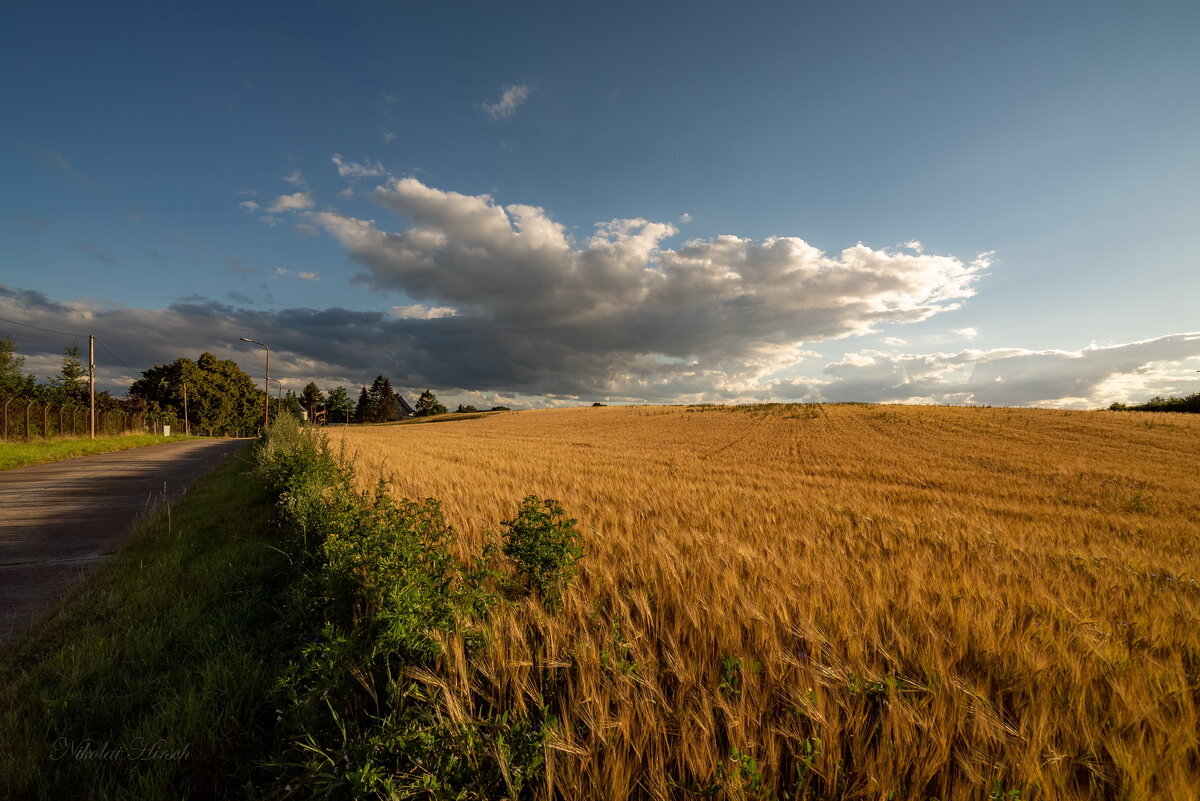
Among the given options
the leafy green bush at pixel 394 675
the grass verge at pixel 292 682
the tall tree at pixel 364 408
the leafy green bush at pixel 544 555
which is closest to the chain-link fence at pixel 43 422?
the grass verge at pixel 292 682

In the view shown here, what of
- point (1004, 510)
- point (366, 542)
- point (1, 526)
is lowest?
point (1004, 510)

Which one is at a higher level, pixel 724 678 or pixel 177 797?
pixel 724 678

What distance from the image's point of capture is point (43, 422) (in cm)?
2661

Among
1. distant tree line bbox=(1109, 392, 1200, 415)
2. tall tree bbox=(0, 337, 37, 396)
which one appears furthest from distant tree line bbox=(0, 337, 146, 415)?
distant tree line bbox=(1109, 392, 1200, 415)

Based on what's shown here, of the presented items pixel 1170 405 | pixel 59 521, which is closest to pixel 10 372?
pixel 59 521

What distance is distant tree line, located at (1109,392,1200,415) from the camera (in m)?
60.2

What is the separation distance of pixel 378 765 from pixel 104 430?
48493 millimetres

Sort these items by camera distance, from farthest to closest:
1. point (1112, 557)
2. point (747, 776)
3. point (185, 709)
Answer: point (1112, 557) → point (185, 709) → point (747, 776)

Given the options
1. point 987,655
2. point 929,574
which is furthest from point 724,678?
point 929,574

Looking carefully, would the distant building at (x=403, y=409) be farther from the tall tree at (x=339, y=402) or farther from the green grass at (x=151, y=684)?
the green grass at (x=151, y=684)

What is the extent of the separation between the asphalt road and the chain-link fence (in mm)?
16733

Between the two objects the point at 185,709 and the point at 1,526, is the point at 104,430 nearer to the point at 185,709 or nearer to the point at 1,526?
the point at 1,526

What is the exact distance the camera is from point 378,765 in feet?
5.56

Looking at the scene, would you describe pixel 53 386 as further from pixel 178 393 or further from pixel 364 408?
pixel 364 408
